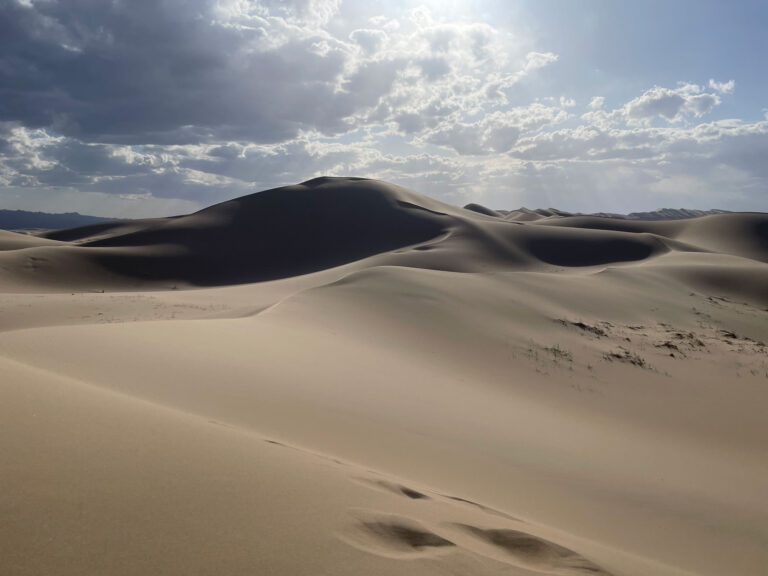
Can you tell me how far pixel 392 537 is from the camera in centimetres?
280

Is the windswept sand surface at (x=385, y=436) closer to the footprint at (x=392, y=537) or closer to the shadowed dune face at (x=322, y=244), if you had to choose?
the footprint at (x=392, y=537)

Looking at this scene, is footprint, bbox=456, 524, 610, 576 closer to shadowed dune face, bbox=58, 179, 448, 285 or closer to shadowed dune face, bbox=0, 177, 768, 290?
shadowed dune face, bbox=0, 177, 768, 290

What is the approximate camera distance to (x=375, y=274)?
1780 centimetres

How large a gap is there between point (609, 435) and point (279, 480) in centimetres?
595

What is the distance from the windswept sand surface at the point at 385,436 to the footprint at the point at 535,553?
21 millimetres

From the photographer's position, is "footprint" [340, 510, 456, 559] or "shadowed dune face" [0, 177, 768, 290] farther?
"shadowed dune face" [0, 177, 768, 290]

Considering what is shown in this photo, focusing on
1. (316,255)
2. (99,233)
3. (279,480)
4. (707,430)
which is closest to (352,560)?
(279,480)

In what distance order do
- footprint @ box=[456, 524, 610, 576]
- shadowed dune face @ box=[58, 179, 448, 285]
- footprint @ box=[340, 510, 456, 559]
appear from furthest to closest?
shadowed dune face @ box=[58, 179, 448, 285] → footprint @ box=[456, 524, 610, 576] → footprint @ box=[340, 510, 456, 559]

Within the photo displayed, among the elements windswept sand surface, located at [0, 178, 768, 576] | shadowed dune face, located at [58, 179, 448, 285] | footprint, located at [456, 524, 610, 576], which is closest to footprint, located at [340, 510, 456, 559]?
windswept sand surface, located at [0, 178, 768, 576]

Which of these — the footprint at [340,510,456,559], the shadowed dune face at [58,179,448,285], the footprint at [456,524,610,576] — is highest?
the shadowed dune face at [58,179,448,285]

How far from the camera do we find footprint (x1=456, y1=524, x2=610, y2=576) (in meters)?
3.02

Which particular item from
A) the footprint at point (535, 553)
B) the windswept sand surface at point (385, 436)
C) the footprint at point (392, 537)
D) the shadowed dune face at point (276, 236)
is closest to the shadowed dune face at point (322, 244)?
the shadowed dune face at point (276, 236)

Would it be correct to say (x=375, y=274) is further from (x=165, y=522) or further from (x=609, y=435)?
(x=165, y=522)

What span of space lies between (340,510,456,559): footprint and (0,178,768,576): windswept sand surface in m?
0.01
